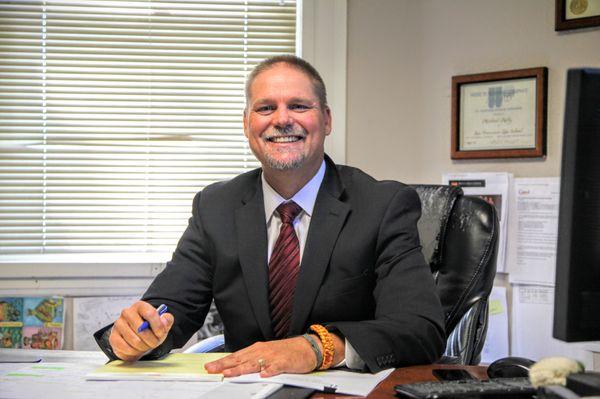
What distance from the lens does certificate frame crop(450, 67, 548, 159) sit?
7.80ft

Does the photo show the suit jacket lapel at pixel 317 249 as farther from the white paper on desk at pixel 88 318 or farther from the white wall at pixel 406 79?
the white paper on desk at pixel 88 318

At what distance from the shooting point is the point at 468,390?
0.94 m

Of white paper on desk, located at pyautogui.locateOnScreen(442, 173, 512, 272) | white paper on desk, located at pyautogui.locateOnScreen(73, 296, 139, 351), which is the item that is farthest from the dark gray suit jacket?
white paper on desk, located at pyautogui.locateOnScreen(73, 296, 139, 351)

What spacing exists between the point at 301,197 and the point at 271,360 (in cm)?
65

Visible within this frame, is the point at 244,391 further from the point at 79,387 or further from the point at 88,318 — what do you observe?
the point at 88,318

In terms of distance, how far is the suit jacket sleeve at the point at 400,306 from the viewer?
51.2 inches

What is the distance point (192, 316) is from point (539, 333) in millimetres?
1290

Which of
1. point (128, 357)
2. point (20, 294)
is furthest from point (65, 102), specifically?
point (128, 357)

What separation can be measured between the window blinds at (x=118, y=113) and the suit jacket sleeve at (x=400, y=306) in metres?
1.12

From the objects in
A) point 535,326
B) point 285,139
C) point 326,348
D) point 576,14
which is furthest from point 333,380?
point 576,14

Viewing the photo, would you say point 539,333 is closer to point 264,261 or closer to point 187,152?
point 264,261

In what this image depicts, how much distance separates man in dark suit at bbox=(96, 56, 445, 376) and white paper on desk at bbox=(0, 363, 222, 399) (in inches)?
6.6

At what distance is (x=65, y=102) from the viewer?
2.61m

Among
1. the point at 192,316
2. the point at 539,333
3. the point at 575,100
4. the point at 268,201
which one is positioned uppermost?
the point at 575,100
